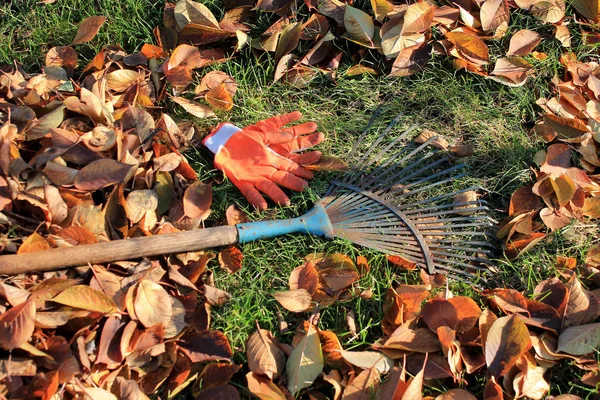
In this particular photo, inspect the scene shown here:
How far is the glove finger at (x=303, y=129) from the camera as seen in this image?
2.58 m

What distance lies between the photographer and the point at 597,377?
6.51 ft

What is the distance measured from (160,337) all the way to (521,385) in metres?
1.12

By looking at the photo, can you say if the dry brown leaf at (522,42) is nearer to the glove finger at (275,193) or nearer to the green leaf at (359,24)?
the green leaf at (359,24)

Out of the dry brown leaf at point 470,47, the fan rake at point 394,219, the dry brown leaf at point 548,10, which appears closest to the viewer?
the fan rake at point 394,219

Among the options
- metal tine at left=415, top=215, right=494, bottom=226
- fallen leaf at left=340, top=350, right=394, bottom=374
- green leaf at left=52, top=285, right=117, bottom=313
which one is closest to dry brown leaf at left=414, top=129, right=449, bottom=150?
metal tine at left=415, top=215, right=494, bottom=226

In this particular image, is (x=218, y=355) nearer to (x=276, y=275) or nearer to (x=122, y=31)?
(x=276, y=275)

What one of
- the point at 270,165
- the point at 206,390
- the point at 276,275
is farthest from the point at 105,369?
the point at 270,165

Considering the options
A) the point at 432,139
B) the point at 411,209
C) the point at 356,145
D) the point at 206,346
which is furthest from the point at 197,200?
the point at 432,139

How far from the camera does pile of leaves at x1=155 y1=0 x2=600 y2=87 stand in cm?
276

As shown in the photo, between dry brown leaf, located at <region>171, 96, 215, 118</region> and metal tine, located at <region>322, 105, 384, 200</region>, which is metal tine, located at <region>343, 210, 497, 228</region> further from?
dry brown leaf, located at <region>171, 96, 215, 118</region>

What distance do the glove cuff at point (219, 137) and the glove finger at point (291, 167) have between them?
0.70 feet

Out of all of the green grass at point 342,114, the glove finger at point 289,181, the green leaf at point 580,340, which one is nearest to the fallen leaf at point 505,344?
the green leaf at point 580,340

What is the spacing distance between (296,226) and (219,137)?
1.61ft

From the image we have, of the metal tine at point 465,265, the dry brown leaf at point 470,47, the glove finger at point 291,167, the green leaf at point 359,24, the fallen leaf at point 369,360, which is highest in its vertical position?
the green leaf at point 359,24
